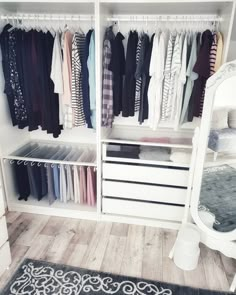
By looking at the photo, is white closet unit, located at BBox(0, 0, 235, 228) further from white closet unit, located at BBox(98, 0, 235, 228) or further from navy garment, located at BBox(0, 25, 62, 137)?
navy garment, located at BBox(0, 25, 62, 137)

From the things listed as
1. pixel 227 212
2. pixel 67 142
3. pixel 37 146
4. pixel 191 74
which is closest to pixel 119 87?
pixel 191 74

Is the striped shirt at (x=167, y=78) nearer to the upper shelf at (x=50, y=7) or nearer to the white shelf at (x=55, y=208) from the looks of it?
the upper shelf at (x=50, y=7)

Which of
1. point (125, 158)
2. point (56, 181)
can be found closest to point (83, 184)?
point (56, 181)

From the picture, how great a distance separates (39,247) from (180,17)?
2.25 metres

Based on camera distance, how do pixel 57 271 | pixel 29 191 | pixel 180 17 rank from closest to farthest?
pixel 57 271
pixel 180 17
pixel 29 191

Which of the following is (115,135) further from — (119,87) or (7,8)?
(7,8)

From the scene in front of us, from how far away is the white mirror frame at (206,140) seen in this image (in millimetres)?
1577

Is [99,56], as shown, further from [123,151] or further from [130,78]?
[123,151]

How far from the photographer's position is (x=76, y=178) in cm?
239

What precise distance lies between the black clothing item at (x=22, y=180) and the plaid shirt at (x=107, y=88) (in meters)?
0.97

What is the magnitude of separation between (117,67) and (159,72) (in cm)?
35

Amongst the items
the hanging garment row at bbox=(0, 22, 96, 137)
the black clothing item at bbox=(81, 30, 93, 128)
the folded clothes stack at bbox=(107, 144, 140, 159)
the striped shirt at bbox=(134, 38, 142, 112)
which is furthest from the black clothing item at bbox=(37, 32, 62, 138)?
the striped shirt at bbox=(134, 38, 142, 112)

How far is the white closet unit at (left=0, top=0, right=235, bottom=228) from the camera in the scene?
1907 millimetres

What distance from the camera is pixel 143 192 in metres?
2.22
